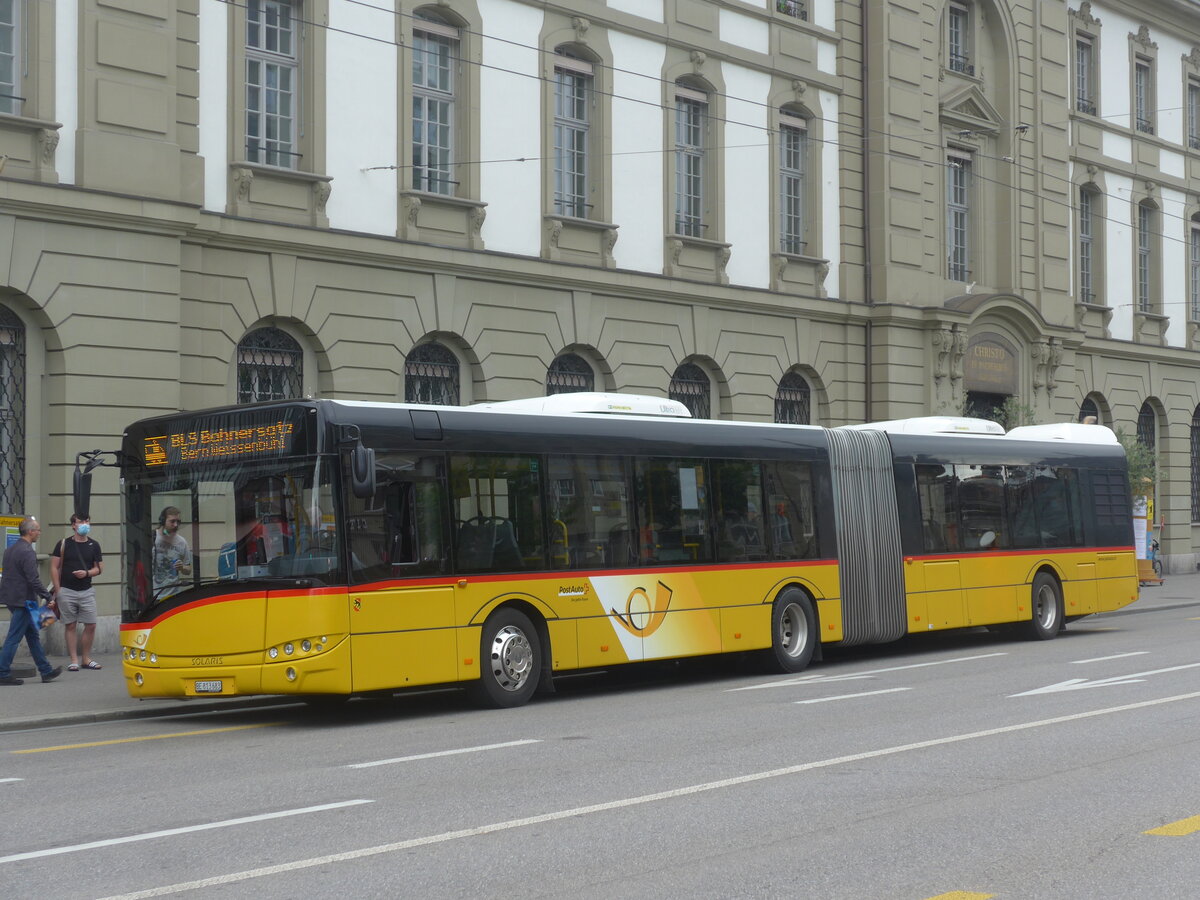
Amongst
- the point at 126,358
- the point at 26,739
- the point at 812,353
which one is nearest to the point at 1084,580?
the point at 812,353

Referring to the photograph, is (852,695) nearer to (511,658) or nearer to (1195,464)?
(511,658)

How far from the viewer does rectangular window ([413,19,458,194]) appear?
78.1 ft

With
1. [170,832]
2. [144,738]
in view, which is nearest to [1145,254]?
[144,738]

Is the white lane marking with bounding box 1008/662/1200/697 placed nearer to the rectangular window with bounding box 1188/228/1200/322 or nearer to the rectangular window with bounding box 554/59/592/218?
the rectangular window with bounding box 554/59/592/218

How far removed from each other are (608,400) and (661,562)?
1.69 m

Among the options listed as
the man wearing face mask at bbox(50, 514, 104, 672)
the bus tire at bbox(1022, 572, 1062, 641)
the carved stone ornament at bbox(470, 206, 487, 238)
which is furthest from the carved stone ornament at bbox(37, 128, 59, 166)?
the bus tire at bbox(1022, 572, 1062, 641)

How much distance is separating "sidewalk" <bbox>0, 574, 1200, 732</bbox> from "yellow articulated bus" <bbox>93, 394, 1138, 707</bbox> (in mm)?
643

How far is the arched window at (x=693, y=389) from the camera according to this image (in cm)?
2791

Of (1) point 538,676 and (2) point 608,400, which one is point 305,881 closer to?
(1) point 538,676

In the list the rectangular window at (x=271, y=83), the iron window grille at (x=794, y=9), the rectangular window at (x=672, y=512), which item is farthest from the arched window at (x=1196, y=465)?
the rectangular window at (x=672, y=512)

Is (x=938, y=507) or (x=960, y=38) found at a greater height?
(x=960, y=38)

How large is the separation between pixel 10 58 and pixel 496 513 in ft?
29.0

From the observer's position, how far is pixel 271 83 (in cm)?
2200

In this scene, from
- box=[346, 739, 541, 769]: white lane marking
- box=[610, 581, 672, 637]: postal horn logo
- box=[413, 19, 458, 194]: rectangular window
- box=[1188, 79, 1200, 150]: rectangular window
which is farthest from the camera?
box=[1188, 79, 1200, 150]: rectangular window
